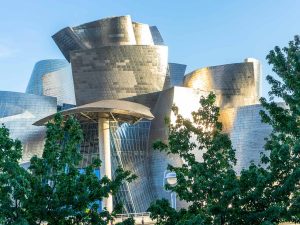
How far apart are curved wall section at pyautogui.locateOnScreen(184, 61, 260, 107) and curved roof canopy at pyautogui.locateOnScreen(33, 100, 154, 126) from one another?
41.5 feet

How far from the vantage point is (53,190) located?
11.3 meters

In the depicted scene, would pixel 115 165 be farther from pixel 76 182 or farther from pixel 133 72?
pixel 76 182

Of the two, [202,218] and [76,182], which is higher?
[76,182]

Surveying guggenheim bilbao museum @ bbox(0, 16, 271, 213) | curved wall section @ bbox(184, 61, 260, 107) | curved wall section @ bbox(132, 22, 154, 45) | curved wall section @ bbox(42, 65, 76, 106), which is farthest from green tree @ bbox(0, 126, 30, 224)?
curved wall section @ bbox(42, 65, 76, 106)

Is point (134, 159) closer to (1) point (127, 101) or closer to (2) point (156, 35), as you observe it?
(1) point (127, 101)

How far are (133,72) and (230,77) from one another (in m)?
10.3

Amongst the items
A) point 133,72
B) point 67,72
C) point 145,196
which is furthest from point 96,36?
point 145,196

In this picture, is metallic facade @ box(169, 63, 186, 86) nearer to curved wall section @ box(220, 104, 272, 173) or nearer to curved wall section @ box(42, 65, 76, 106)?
curved wall section @ box(220, 104, 272, 173)

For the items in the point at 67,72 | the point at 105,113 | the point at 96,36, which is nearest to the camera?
the point at 105,113

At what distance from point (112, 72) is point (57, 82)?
12231 millimetres

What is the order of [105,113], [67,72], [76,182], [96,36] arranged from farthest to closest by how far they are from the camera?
[67,72], [96,36], [105,113], [76,182]

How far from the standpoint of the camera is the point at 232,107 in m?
45.6

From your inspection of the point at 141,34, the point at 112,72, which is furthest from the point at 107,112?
the point at 141,34

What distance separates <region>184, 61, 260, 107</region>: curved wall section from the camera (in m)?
46.5
